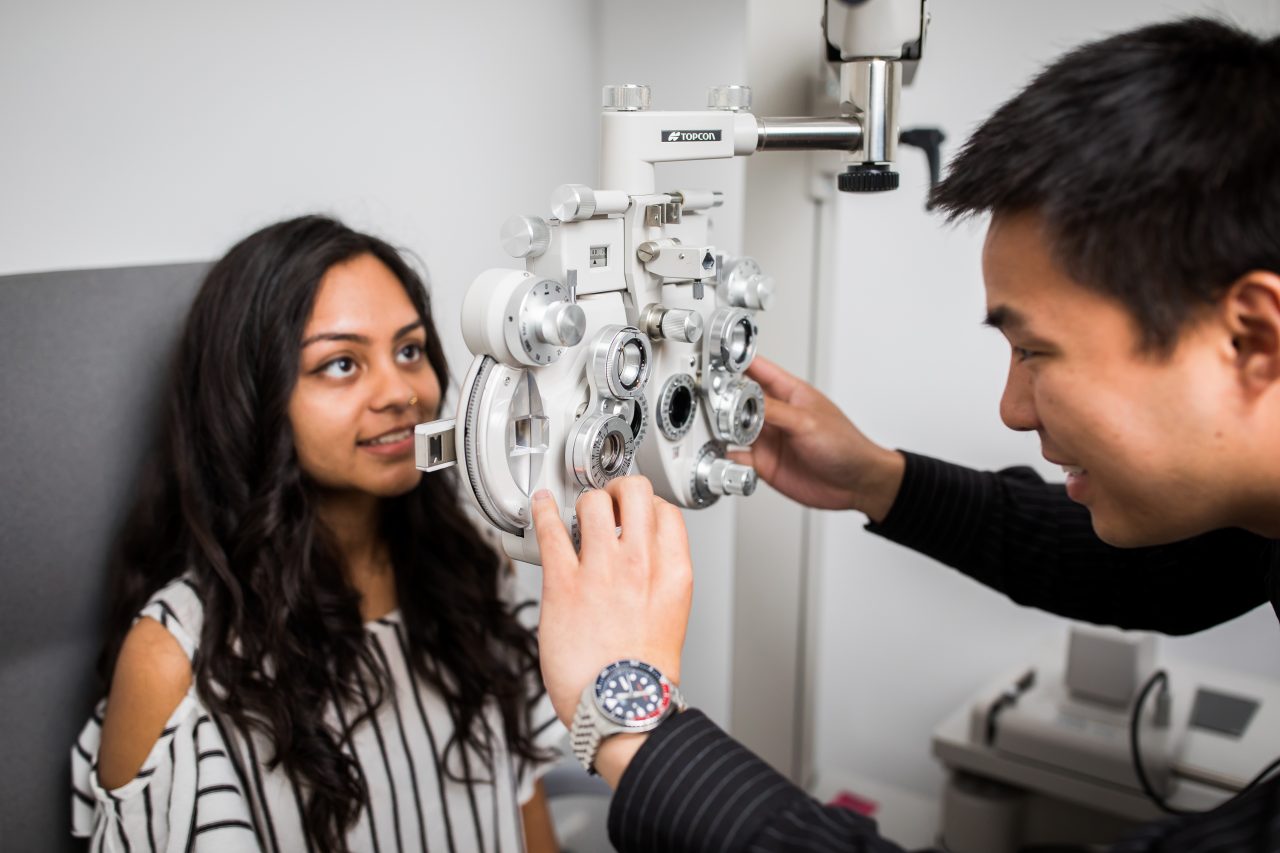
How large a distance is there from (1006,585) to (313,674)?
2.59 ft

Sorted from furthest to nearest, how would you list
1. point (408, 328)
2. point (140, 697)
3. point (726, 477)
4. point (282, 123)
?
point (282, 123)
point (408, 328)
point (140, 697)
point (726, 477)

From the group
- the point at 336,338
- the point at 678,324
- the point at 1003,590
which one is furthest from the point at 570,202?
the point at 1003,590

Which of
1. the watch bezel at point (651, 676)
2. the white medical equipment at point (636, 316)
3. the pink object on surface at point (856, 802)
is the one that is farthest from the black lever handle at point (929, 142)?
the pink object on surface at point (856, 802)

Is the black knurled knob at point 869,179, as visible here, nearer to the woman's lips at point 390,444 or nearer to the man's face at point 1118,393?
the man's face at point 1118,393

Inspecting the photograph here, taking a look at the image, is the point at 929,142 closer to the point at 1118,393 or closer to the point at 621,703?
the point at 1118,393

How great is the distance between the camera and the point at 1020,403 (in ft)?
2.59

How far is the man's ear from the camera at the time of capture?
603 millimetres

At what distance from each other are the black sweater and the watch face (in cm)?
2

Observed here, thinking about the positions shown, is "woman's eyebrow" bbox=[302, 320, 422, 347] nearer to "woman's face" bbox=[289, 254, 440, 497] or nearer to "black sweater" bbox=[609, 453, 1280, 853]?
"woman's face" bbox=[289, 254, 440, 497]

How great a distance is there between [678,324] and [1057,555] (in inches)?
22.6

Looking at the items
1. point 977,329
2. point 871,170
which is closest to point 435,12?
point 871,170

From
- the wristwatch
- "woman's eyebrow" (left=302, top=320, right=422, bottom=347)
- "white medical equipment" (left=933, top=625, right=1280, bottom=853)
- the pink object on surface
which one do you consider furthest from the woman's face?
the pink object on surface

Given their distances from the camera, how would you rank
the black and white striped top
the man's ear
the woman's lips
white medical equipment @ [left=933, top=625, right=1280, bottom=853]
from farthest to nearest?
1. white medical equipment @ [left=933, top=625, right=1280, bottom=853]
2. the woman's lips
3. the black and white striped top
4. the man's ear

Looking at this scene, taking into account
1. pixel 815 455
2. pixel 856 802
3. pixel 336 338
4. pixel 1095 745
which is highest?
pixel 336 338
